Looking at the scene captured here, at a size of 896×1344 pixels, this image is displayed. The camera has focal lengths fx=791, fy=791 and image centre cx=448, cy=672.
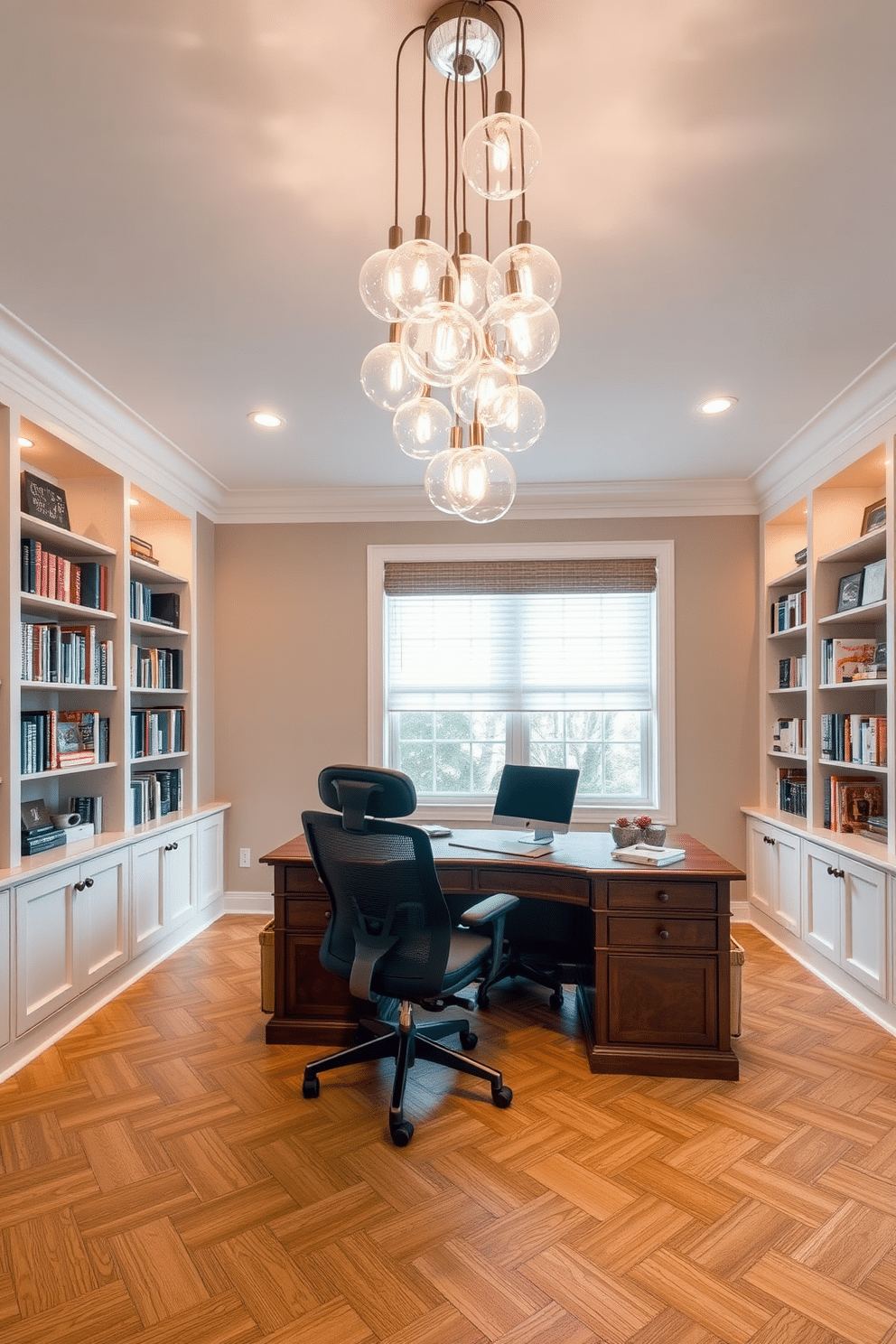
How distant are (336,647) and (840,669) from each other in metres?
2.93

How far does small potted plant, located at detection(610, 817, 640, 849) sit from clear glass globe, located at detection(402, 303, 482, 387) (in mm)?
1986

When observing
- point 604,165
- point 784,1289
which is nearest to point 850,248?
point 604,165

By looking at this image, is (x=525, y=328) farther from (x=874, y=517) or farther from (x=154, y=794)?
(x=154, y=794)

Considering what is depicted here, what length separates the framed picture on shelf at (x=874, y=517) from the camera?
366 centimetres

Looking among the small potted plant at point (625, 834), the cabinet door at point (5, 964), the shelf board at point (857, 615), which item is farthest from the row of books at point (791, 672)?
the cabinet door at point (5, 964)

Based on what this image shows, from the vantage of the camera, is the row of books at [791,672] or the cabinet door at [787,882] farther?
the row of books at [791,672]

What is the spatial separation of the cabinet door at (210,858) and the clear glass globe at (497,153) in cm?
389

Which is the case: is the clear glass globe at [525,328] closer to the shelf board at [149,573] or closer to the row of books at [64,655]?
the row of books at [64,655]

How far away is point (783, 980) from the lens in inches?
150

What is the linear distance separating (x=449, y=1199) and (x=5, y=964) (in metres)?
1.75

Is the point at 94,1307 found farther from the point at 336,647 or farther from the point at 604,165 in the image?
the point at 336,647

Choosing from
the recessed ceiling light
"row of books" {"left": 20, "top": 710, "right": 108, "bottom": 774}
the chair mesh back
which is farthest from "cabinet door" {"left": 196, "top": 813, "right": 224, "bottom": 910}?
the recessed ceiling light

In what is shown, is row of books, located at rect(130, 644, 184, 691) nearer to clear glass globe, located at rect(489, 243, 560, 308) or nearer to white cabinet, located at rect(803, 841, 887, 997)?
clear glass globe, located at rect(489, 243, 560, 308)

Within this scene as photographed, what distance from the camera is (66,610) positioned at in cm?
344
